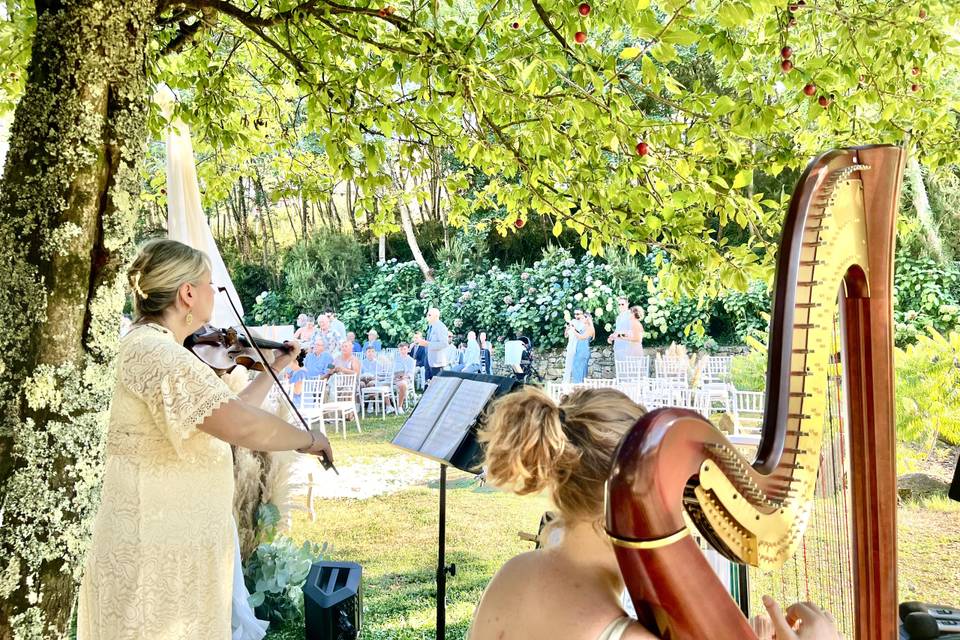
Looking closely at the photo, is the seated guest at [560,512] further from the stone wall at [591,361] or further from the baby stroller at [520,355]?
the baby stroller at [520,355]

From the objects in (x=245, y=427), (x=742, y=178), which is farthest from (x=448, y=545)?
(x=742, y=178)

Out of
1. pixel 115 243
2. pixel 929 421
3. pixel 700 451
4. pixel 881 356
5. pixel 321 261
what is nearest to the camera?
pixel 700 451

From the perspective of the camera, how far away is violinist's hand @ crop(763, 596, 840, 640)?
934mm

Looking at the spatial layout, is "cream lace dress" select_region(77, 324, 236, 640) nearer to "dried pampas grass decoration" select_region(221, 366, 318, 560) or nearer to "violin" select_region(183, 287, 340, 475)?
"violin" select_region(183, 287, 340, 475)

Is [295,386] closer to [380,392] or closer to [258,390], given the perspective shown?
[380,392]

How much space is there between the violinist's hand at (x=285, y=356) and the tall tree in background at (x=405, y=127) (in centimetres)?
74

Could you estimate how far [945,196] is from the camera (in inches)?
400

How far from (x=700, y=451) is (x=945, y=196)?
38.0 ft

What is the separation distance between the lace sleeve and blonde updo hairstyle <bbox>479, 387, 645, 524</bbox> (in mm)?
934

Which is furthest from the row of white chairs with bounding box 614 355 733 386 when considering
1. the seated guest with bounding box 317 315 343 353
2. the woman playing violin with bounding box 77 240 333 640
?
the woman playing violin with bounding box 77 240 333 640

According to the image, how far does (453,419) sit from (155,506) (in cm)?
94

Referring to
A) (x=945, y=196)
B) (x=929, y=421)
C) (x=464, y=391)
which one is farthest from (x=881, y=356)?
(x=945, y=196)

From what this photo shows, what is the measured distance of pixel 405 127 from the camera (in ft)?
7.79

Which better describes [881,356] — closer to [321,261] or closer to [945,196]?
[945,196]
